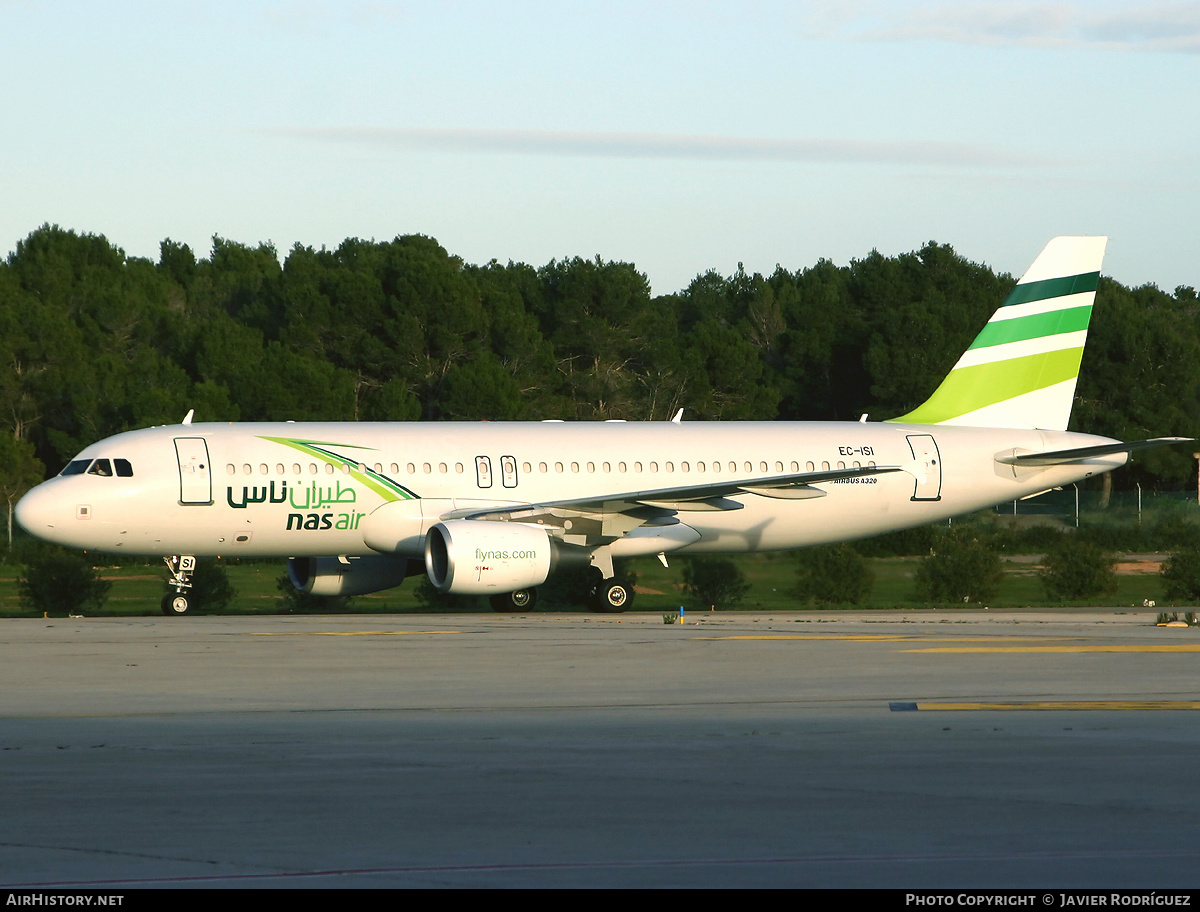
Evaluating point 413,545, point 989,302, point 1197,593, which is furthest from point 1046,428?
point 989,302

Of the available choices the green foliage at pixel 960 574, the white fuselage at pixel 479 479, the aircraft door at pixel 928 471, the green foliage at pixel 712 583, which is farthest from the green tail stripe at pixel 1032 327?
the green foliage at pixel 712 583

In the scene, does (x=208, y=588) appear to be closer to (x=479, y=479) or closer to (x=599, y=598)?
(x=479, y=479)

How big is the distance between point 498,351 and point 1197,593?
41.7 metres

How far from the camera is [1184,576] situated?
103 feet

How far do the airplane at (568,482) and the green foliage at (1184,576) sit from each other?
2076mm

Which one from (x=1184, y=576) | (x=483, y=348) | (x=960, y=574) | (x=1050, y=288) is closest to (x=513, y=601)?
(x=960, y=574)

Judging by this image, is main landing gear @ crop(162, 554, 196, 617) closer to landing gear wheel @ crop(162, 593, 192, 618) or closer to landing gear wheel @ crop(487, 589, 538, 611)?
landing gear wheel @ crop(162, 593, 192, 618)

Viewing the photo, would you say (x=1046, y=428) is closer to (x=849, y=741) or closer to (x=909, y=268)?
(x=849, y=741)

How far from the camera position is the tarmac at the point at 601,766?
6.87 m

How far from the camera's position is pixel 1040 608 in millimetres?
28453

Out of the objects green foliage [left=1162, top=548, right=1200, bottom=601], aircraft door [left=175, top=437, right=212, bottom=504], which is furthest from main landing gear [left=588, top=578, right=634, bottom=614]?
green foliage [left=1162, top=548, right=1200, bottom=601]

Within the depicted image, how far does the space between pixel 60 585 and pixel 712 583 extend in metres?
11.2

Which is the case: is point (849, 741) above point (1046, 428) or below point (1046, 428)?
below

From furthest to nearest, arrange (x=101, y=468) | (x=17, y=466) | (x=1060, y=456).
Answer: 1. (x=17, y=466)
2. (x=1060, y=456)
3. (x=101, y=468)
